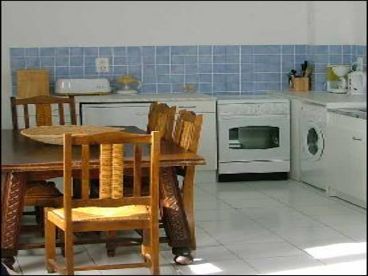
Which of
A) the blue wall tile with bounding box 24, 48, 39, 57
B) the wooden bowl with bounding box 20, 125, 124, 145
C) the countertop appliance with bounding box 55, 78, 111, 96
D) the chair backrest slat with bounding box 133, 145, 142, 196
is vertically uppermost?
the blue wall tile with bounding box 24, 48, 39, 57

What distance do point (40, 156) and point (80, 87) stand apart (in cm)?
279

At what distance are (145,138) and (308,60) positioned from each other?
4.05 meters

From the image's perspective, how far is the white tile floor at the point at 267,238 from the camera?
4293 mm

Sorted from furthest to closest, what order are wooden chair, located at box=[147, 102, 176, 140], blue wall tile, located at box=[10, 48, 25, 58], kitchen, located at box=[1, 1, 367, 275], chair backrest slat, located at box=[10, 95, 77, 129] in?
1. blue wall tile, located at box=[10, 48, 25, 58]
2. kitchen, located at box=[1, 1, 367, 275]
3. chair backrest slat, located at box=[10, 95, 77, 129]
4. wooden chair, located at box=[147, 102, 176, 140]

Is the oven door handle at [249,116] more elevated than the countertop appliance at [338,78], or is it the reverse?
the countertop appliance at [338,78]

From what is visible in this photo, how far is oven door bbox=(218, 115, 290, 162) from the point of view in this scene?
7000mm

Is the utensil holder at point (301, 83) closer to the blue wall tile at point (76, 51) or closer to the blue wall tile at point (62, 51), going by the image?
the blue wall tile at point (76, 51)

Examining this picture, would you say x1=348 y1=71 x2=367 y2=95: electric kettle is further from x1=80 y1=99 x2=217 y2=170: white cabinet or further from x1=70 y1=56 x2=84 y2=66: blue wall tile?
x1=70 y1=56 x2=84 y2=66: blue wall tile

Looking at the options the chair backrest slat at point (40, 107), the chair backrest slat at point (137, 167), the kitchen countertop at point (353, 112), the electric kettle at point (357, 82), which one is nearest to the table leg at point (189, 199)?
the chair backrest slat at point (137, 167)

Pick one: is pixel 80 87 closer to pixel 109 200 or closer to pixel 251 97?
pixel 251 97

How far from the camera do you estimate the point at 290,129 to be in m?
7.09

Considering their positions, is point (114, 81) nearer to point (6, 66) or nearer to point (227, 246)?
point (6, 66)

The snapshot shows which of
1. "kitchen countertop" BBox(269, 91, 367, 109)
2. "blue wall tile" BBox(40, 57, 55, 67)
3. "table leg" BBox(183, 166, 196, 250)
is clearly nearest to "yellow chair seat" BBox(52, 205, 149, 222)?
"table leg" BBox(183, 166, 196, 250)

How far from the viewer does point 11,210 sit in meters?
4.15
